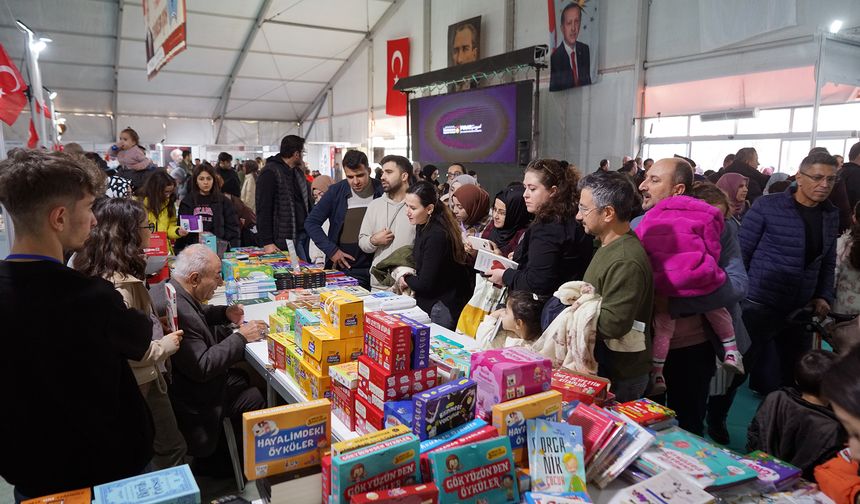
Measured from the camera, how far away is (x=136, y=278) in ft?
7.97

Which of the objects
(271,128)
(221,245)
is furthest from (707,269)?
(271,128)

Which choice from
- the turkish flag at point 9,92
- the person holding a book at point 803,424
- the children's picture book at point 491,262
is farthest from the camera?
the turkish flag at point 9,92

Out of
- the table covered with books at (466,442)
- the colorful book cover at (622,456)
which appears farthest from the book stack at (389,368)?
the colorful book cover at (622,456)

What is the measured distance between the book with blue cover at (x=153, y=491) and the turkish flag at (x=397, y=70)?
1478cm

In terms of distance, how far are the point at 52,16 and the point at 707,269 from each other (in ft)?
56.1

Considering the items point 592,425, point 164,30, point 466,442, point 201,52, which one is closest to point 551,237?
point 592,425

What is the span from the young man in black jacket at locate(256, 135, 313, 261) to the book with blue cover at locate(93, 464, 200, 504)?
345 centimetres

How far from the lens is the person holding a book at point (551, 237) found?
8.39 feet

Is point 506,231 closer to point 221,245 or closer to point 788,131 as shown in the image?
point 221,245

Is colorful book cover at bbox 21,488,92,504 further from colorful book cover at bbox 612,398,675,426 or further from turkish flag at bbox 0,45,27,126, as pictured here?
turkish flag at bbox 0,45,27,126

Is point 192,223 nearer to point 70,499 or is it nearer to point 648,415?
point 70,499

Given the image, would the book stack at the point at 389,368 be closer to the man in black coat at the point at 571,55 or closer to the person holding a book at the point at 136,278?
the person holding a book at the point at 136,278

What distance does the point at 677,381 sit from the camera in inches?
108

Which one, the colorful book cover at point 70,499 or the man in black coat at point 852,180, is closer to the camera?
the colorful book cover at point 70,499
